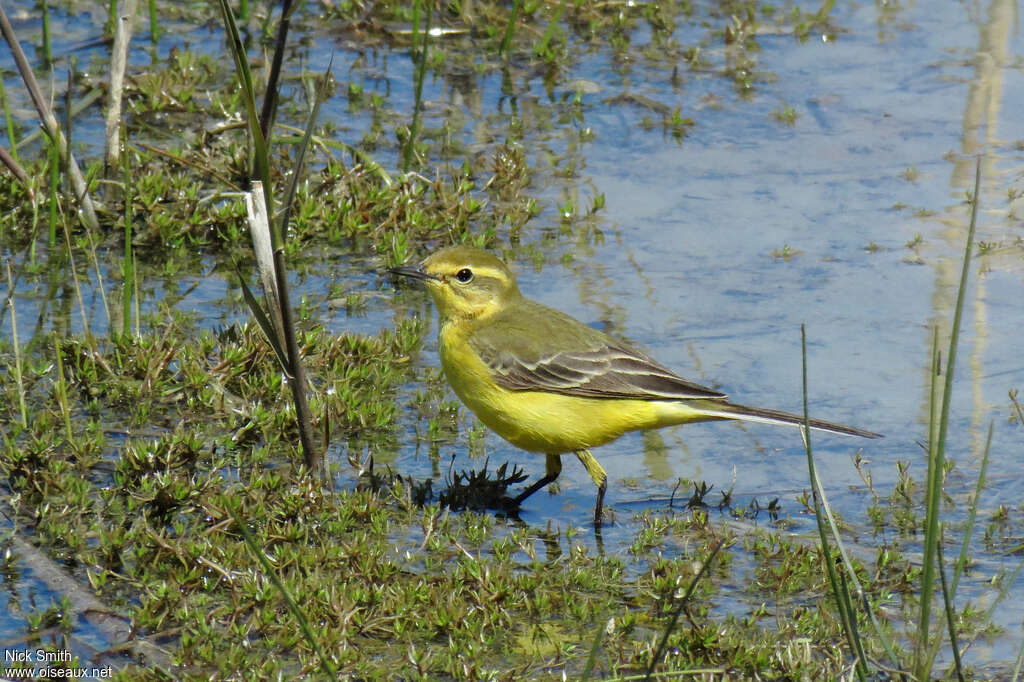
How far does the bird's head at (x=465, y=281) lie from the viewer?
26.1 feet

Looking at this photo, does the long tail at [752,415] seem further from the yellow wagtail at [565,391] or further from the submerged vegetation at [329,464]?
the submerged vegetation at [329,464]

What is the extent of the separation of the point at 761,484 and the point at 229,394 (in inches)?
119

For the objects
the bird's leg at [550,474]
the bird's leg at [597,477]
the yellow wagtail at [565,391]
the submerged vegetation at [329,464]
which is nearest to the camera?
the submerged vegetation at [329,464]

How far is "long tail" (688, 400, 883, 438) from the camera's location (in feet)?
22.5

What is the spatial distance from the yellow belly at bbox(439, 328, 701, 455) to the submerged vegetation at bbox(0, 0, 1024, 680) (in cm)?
28

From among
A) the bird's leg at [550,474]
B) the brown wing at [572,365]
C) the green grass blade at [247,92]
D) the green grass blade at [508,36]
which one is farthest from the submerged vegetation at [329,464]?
the brown wing at [572,365]

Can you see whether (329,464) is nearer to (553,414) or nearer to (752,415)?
(553,414)

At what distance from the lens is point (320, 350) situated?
8320mm

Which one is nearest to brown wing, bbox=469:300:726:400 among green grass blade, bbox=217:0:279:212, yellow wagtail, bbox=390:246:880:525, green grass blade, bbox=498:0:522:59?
yellow wagtail, bbox=390:246:880:525

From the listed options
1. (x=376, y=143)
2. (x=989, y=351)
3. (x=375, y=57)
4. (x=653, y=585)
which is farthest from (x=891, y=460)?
(x=375, y=57)

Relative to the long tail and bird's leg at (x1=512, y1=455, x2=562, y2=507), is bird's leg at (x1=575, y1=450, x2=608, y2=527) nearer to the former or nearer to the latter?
bird's leg at (x1=512, y1=455, x2=562, y2=507)

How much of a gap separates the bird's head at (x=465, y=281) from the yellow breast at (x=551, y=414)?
2.00 ft

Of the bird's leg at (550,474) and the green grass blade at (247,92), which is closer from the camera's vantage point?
the green grass blade at (247,92)

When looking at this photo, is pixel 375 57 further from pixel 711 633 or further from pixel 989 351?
pixel 711 633
